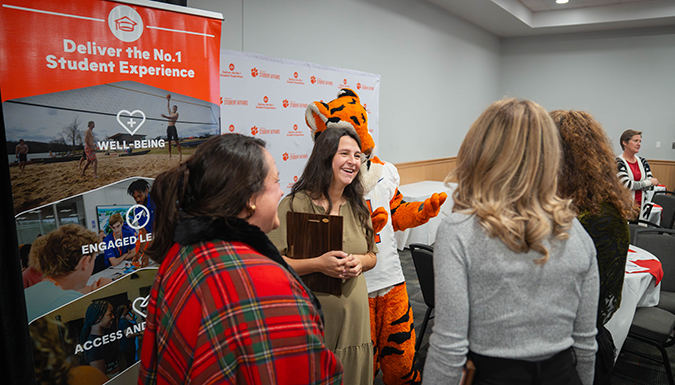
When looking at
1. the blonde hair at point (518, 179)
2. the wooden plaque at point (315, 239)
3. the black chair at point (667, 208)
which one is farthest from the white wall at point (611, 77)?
the blonde hair at point (518, 179)

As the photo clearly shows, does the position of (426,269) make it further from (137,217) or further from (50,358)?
(50,358)

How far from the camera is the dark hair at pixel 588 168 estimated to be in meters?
1.37

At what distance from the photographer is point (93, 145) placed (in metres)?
1.81

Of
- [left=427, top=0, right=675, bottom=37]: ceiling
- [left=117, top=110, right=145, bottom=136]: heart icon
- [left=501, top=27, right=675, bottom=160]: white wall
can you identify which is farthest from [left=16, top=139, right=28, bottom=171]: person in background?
[left=501, top=27, right=675, bottom=160]: white wall

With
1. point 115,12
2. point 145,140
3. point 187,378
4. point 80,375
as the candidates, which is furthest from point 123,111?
point 187,378

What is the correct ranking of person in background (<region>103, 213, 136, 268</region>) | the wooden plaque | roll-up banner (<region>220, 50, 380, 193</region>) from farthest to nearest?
roll-up banner (<region>220, 50, 380, 193</region>), person in background (<region>103, 213, 136, 268</region>), the wooden plaque

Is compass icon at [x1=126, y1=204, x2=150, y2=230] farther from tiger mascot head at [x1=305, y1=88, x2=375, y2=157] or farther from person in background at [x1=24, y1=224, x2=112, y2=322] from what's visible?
tiger mascot head at [x1=305, y1=88, x2=375, y2=157]

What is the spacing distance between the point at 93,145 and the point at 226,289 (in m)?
1.35

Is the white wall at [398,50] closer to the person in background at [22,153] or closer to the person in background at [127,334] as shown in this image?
the person in background at [22,153]

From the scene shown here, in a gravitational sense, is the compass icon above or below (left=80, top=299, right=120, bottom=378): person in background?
above

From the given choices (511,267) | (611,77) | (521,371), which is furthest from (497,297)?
(611,77)

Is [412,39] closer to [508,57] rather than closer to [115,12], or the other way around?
[508,57]

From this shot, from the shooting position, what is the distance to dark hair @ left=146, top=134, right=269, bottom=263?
3.10 feet

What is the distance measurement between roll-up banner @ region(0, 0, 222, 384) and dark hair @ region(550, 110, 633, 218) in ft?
5.49
